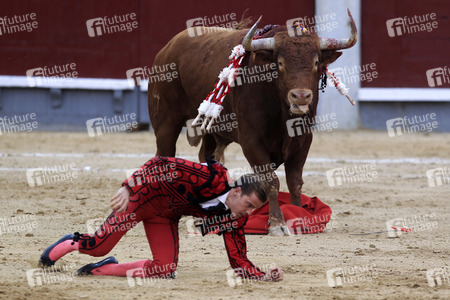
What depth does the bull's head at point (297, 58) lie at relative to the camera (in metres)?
4.98

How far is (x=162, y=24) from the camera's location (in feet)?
40.0

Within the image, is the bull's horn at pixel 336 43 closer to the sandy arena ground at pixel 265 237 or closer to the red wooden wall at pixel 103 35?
the sandy arena ground at pixel 265 237

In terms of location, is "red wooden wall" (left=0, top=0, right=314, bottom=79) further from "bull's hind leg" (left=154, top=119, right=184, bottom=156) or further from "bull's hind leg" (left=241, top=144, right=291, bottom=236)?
"bull's hind leg" (left=241, top=144, right=291, bottom=236)

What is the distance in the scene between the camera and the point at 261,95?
5434 millimetres

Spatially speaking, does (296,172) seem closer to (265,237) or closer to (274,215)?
(274,215)

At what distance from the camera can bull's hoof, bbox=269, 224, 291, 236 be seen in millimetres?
5305

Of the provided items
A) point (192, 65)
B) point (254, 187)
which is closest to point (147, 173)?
point (254, 187)

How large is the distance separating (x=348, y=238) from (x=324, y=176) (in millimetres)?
2952

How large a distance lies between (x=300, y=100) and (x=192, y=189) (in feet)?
4.45

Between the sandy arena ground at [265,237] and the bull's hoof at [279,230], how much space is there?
93 millimetres

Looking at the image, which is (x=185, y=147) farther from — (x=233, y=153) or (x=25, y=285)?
(x=25, y=285)

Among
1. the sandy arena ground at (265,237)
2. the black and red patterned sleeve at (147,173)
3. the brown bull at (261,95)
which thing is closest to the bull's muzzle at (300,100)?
the brown bull at (261,95)

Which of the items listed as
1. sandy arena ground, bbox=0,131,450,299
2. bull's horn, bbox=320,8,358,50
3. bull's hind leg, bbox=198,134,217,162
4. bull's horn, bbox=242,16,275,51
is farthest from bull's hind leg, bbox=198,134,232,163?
bull's horn, bbox=320,8,358,50

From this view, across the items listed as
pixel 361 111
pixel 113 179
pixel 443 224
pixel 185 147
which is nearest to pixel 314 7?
pixel 361 111
